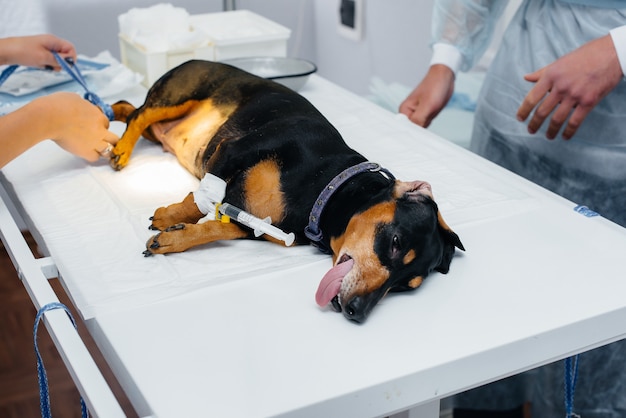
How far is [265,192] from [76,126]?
1.44 ft

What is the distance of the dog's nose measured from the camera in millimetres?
1007

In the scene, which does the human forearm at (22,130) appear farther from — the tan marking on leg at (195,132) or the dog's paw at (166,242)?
the dog's paw at (166,242)

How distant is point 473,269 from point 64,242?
647 millimetres

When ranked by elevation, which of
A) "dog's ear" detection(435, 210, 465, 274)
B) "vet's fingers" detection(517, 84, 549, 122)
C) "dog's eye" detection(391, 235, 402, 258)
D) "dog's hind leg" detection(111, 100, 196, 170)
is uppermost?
"vet's fingers" detection(517, 84, 549, 122)

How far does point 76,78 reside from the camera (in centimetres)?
182

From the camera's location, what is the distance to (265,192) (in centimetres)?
130

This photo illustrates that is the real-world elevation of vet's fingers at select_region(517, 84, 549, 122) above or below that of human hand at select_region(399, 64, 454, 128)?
above

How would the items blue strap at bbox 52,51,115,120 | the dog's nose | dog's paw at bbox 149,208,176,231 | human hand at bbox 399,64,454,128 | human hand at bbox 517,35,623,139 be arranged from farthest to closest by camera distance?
human hand at bbox 399,64,454,128
blue strap at bbox 52,51,115,120
human hand at bbox 517,35,623,139
dog's paw at bbox 149,208,176,231
the dog's nose

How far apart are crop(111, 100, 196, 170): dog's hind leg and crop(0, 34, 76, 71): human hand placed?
1.00 ft

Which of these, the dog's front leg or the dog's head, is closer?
the dog's head

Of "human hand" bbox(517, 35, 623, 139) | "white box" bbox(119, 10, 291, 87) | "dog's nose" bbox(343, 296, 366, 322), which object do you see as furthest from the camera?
"white box" bbox(119, 10, 291, 87)

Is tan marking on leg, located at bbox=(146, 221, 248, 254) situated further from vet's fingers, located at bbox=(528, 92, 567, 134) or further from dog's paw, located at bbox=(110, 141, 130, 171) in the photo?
vet's fingers, located at bbox=(528, 92, 567, 134)

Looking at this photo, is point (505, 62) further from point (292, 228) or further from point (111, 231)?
point (111, 231)

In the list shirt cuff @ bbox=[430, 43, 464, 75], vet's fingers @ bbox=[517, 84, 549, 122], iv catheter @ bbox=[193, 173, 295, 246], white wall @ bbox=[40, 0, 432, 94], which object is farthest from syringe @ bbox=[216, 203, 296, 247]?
white wall @ bbox=[40, 0, 432, 94]
